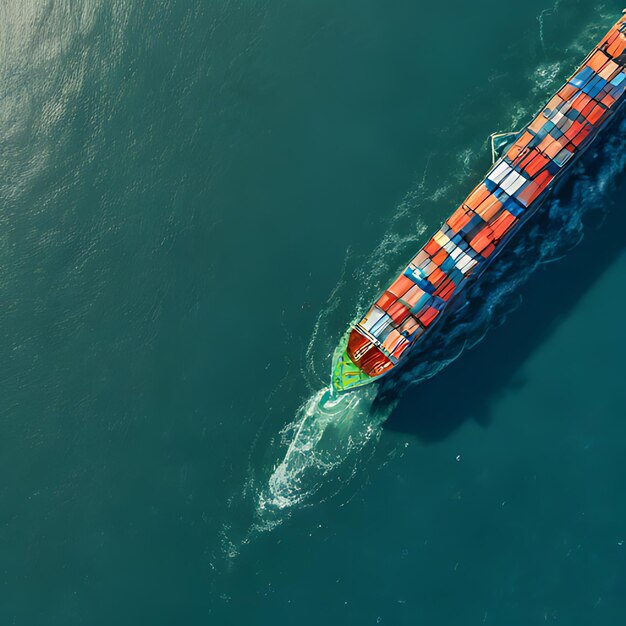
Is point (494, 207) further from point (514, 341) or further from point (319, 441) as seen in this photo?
point (319, 441)

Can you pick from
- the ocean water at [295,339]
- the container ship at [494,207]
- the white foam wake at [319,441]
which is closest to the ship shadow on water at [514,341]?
the ocean water at [295,339]

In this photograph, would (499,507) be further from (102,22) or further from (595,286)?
(102,22)

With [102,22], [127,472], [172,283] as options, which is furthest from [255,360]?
[102,22]

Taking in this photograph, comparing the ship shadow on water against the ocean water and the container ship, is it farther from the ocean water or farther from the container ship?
the container ship

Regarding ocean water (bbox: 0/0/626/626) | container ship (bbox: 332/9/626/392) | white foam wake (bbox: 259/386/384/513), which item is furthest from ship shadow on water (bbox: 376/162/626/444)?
container ship (bbox: 332/9/626/392)

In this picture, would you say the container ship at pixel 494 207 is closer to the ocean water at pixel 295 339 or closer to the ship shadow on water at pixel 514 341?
the ocean water at pixel 295 339

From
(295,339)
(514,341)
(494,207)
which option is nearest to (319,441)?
(295,339)
